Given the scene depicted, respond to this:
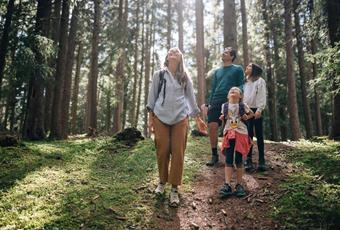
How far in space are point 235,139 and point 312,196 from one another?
59.4 inches

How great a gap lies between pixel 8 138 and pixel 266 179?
6.02 meters

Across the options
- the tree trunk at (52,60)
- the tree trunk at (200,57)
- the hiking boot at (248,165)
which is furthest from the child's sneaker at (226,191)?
the tree trunk at (200,57)

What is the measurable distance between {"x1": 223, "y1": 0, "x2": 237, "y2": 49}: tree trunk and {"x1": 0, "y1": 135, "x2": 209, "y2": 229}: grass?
4485 mm

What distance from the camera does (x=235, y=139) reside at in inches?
236

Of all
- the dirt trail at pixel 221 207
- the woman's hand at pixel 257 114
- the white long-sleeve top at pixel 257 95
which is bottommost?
the dirt trail at pixel 221 207

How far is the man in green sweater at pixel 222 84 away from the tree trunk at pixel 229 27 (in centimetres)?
481

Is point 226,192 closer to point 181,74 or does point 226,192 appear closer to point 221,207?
point 221,207

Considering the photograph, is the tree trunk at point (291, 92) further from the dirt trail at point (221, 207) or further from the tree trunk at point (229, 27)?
the dirt trail at point (221, 207)

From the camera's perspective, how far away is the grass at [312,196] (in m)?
4.83

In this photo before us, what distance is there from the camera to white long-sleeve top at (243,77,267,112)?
7.04 meters

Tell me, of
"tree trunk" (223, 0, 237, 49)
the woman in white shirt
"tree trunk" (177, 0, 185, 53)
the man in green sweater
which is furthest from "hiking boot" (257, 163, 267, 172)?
"tree trunk" (177, 0, 185, 53)

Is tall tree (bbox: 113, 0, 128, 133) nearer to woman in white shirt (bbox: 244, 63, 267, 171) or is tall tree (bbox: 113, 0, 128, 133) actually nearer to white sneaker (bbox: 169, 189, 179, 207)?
woman in white shirt (bbox: 244, 63, 267, 171)

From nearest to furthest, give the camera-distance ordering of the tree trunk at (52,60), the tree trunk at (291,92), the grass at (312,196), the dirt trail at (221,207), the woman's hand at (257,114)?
the grass at (312,196) → the dirt trail at (221,207) → the woman's hand at (257,114) → the tree trunk at (52,60) → the tree trunk at (291,92)

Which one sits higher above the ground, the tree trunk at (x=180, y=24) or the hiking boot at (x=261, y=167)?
the tree trunk at (x=180, y=24)
